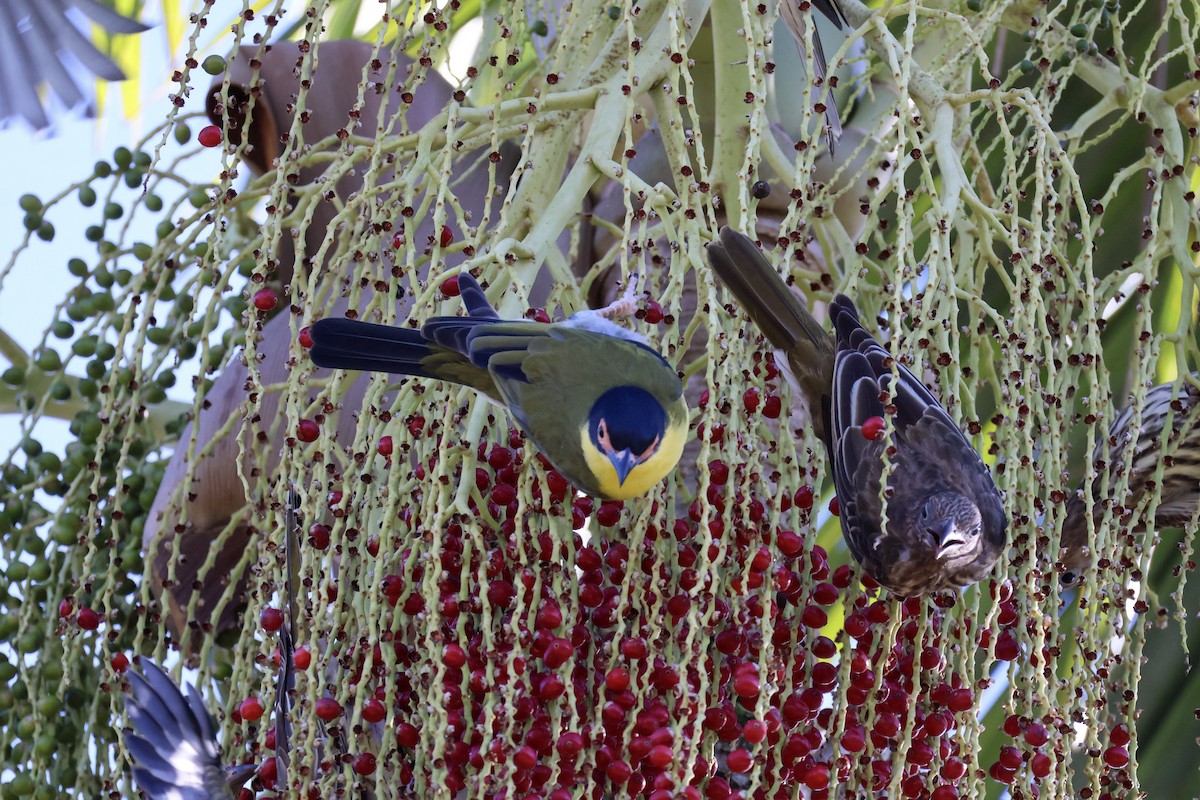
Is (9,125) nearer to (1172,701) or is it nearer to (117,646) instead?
(117,646)

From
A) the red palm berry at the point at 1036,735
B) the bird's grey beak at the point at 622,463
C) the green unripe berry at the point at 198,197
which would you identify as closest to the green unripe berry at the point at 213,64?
the green unripe berry at the point at 198,197

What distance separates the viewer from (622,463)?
130 centimetres

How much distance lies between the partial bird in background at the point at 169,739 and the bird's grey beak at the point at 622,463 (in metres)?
0.59

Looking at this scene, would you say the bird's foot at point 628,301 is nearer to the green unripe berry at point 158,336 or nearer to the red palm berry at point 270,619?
the red palm berry at point 270,619

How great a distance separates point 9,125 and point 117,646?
2.50 feet

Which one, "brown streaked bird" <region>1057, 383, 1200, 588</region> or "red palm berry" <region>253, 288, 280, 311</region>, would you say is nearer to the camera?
"red palm berry" <region>253, 288, 280, 311</region>

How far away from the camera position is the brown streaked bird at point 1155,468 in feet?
5.64

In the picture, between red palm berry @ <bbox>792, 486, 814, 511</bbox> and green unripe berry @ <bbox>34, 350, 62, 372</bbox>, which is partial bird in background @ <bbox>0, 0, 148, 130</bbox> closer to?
green unripe berry @ <bbox>34, 350, 62, 372</bbox>

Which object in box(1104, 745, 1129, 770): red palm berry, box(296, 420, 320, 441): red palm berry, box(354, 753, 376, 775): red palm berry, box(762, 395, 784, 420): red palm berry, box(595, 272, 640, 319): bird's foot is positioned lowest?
box(1104, 745, 1129, 770): red palm berry

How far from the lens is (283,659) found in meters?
1.34

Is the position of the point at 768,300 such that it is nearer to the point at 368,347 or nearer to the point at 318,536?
the point at 368,347

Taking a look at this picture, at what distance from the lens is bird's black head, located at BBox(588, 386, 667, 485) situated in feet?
4.27

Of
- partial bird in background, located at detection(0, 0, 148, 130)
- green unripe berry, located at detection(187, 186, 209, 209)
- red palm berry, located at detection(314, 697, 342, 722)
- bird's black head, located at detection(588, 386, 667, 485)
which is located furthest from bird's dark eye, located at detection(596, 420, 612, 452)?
partial bird in background, located at detection(0, 0, 148, 130)

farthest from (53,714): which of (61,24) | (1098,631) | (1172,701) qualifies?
(1172,701)
